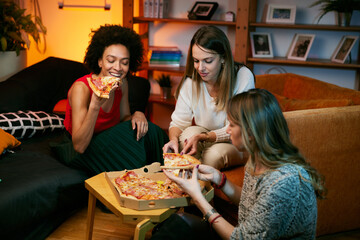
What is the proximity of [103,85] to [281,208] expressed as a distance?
125 cm

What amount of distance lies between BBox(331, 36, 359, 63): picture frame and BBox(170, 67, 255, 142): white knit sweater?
Answer: 1589 millimetres

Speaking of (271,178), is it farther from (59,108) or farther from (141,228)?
(59,108)

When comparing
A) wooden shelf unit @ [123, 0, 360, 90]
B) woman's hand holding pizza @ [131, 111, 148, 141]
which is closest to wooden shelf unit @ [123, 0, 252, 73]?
wooden shelf unit @ [123, 0, 360, 90]

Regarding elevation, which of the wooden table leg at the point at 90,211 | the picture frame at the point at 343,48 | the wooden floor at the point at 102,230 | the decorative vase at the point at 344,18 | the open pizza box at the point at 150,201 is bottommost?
the wooden floor at the point at 102,230

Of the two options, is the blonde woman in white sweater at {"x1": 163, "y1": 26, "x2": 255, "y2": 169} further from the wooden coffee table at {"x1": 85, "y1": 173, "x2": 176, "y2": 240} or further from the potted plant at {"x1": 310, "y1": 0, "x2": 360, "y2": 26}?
the potted plant at {"x1": 310, "y1": 0, "x2": 360, "y2": 26}

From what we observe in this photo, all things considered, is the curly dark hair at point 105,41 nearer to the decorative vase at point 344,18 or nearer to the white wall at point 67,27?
the white wall at point 67,27

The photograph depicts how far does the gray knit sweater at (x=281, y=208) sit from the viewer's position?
1.37 metres

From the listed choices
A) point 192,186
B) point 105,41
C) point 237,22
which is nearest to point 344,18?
point 237,22

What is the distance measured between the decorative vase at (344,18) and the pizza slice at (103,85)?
2312 millimetres

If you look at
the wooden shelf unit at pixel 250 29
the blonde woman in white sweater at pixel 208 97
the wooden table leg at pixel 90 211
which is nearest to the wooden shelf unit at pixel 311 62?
the wooden shelf unit at pixel 250 29

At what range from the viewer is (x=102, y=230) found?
2494 millimetres

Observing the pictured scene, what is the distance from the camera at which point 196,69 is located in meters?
2.53

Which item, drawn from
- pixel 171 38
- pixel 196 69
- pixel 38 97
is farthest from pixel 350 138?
pixel 171 38

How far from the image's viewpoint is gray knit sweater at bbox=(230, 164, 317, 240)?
137 centimetres
